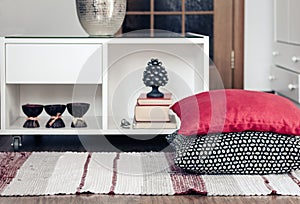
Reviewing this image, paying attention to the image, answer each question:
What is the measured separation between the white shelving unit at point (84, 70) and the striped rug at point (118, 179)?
18.4 inches

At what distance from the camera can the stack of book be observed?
309cm

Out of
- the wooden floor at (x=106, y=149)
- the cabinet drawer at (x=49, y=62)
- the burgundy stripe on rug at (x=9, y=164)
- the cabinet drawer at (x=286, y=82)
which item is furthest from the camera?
the cabinet drawer at (x=286, y=82)

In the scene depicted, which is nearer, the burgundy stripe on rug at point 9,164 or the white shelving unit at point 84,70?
the burgundy stripe on rug at point 9,164

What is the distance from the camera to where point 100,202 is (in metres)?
1.99

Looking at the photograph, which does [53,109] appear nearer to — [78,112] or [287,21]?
[78,112]

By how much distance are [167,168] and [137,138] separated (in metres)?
0.87

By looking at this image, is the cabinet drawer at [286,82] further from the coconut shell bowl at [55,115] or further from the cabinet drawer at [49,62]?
the coconut shell bowl at [55,115]

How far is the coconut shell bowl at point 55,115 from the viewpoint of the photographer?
310 cm

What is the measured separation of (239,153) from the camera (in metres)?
2.28

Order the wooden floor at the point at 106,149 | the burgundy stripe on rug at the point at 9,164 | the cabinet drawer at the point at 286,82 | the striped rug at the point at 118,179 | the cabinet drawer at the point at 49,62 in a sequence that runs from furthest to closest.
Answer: the cabinet drawer at the point at 286,82 → the cabinet drawer at the point at 49,62 → the burgundy stripe on rug at the point at 9,164 → the striped rug at the point at 118,179 → the wooden floor at the point at 106,149

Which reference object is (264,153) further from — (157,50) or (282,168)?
(157,50)

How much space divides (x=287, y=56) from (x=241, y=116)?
151 cm

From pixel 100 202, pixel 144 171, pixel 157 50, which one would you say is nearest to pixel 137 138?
pixel 157 50

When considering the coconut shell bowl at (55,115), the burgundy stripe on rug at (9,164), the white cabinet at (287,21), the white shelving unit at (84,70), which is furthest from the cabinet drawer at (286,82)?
the burgundy stripe on rug at (9,164)
